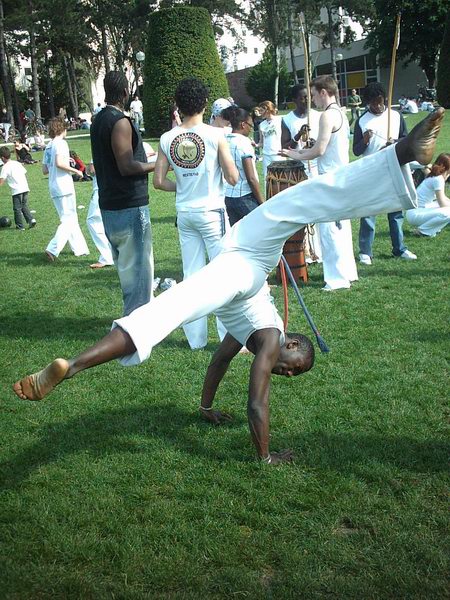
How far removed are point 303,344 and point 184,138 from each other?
234cm

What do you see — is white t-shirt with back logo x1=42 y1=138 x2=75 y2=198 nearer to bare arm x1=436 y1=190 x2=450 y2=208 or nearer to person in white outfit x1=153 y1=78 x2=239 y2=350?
person in white outfit x1=153 y1=78 x2=239 y2=350

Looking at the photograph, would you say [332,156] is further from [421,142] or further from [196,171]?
[421,142]

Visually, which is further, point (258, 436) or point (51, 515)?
point (258, 436)

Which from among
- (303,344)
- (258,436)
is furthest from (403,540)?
(303,344)

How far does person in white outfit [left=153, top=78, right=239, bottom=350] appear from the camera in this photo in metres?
5.89

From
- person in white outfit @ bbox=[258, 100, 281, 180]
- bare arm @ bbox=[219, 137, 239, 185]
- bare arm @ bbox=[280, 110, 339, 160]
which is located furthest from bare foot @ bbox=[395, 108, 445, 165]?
person in white outfit @ bbox=[258, 100, 281, 180]

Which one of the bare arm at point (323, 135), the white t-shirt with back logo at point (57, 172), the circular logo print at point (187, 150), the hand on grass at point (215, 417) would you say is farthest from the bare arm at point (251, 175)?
the white t-shirt with back logo at point (57, 172)

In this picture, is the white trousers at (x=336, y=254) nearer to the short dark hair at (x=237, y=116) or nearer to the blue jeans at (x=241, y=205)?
the blue jeans at (x=241, y=205)

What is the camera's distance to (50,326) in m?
7.70

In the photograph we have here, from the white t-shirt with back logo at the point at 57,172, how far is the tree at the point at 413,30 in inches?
1924

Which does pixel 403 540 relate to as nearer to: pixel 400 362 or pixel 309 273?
pixel 400 362

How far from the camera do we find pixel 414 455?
170 inches

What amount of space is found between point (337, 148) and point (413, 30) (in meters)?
53.6

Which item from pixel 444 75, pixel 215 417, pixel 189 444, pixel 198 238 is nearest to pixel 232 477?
pixel 189 444
